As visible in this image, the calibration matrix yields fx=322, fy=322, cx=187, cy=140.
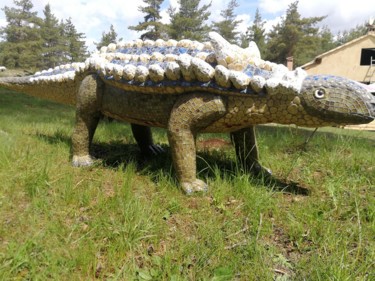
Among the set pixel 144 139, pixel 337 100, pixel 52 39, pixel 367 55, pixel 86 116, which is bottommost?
pixel 144 139

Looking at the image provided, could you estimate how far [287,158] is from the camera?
3789 millimetres

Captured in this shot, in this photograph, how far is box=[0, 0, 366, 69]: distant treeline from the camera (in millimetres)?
27172

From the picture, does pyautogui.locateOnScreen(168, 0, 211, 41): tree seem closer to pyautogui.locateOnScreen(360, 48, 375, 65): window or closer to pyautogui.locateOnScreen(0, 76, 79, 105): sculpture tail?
pyautogui.locateOnScreen(360, 48, 375, 65): window

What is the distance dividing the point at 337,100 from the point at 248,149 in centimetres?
110

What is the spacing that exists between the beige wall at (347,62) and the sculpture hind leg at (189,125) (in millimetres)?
17876

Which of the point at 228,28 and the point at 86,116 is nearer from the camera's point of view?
the point at 86,116

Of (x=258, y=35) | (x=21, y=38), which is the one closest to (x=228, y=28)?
(x=258, y=35)

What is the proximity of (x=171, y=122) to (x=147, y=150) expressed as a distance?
50.9 inches

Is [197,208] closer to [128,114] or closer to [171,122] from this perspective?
[171,122]

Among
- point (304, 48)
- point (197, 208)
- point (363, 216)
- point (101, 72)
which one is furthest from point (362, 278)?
point (304, 48)

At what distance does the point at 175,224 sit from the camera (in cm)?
230

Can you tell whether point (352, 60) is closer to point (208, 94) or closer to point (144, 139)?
point (144, 139)

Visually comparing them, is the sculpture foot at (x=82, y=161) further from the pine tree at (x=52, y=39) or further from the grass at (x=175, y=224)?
the pine tree at (x=52, y=39)

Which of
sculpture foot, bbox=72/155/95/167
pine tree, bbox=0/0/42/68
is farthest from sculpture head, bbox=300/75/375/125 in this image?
pine tree, bbox=0/0/42/68
